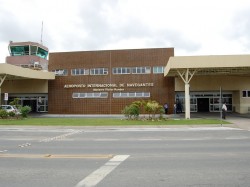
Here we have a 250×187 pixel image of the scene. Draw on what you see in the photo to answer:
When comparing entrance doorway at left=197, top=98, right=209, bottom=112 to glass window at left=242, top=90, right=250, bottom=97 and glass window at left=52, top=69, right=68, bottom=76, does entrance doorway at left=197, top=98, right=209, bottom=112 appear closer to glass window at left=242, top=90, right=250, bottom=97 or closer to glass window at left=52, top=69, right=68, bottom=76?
glass window at left=242, top=90, right=250, bottom=97

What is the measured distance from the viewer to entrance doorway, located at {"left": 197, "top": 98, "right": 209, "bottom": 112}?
1815 inches

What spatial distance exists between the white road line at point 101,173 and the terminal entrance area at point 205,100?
34.9 metres

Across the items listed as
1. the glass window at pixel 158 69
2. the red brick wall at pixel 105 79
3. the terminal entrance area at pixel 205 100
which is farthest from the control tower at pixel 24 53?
the terminal entrance area at pixel 205 100

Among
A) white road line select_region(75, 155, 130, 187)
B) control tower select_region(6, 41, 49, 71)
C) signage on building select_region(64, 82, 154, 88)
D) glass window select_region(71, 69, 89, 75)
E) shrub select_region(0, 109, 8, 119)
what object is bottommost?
white road line select_region(75, 155, 130, 187)

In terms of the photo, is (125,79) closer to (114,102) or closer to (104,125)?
(114,102)

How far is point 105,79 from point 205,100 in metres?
13.0

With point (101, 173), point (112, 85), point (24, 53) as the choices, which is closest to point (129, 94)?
point (112, 85)

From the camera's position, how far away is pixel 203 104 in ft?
152

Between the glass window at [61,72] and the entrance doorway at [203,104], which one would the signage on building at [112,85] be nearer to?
the glass window at [61,72]

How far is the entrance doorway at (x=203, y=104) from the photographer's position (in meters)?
46.1

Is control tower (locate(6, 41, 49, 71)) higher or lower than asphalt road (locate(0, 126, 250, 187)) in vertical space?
higher

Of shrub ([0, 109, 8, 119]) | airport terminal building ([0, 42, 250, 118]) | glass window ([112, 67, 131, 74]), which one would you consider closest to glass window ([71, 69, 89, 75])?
airport terminal building ([0, 42, 250, 118])

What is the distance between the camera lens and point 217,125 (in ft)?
84.1

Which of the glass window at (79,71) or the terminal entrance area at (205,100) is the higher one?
the glass window at (79,71)
